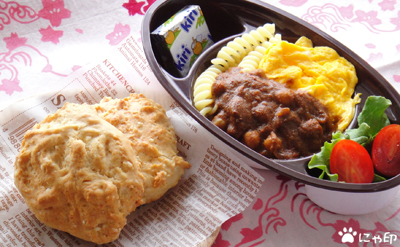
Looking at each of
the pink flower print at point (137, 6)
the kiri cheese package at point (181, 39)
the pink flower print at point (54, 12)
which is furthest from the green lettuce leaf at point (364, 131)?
the pink flower print at point (54, 12)

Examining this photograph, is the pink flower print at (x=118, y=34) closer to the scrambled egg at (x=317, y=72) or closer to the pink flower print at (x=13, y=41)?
the pink flower print at (x=13, y=41)

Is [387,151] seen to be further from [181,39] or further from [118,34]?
[118,34]

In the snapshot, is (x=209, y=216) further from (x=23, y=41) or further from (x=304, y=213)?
Answer: (x=23, y=41)

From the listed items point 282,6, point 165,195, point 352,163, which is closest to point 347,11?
point 282,6

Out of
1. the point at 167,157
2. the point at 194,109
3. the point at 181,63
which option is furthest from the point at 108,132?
the point at 181,63

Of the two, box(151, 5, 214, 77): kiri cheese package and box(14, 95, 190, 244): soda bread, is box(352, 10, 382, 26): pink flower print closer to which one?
box(151, 5, 214, 77): kiri cheese package

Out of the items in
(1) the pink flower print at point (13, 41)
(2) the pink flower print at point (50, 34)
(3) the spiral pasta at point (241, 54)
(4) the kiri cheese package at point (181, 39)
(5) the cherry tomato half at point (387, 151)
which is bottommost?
(5) the cherry tomato half at point (387, 151)

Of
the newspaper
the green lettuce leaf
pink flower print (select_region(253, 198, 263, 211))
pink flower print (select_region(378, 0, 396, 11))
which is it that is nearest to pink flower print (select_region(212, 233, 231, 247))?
the newspaper

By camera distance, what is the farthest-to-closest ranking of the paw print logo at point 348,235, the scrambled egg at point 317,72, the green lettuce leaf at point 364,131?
the scrambled egg at point 317,72, the paw print logo at point 348,235, the green lettuce leaf at point 364,131
